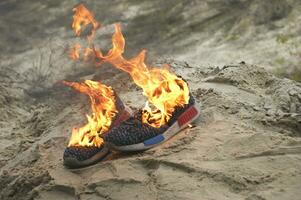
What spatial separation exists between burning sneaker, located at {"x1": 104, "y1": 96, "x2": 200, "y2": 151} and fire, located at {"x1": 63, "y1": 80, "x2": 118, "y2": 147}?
0.60ft

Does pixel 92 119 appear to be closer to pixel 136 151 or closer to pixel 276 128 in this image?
pixel 136 151

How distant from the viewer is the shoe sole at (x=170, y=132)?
4.75m

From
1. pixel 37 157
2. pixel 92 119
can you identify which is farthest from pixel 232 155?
pixel 37 157

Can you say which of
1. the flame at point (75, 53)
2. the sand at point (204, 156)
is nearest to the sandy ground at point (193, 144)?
the sand at point (204, 156)

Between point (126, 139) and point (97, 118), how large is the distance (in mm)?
541

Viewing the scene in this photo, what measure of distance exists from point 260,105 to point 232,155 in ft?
4.04

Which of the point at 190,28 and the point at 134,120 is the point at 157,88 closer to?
the point at 134,120

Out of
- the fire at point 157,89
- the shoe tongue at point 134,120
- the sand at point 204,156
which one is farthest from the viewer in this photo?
the fire at point 157,89

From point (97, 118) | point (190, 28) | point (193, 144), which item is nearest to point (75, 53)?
point (97, 118)

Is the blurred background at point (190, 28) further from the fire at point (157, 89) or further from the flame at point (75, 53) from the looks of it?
the fire at point (157, 89)

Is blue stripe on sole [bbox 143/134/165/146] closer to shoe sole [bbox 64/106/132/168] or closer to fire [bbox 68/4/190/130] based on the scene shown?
fire [bbox 68/4/190/130]

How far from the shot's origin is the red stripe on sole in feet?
16.3

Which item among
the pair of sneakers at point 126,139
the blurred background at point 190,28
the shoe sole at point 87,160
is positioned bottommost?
the blurred background at point 190,28

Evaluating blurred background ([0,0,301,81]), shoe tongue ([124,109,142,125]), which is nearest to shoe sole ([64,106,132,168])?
shoe tongue ([124,109,142,125])
